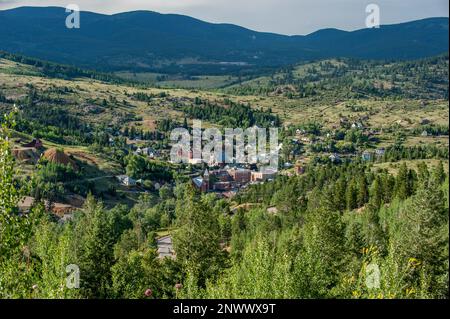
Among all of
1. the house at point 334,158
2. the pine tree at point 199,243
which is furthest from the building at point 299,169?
the pine tree at point 199,243

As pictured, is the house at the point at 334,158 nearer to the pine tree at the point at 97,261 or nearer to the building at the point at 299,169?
the building at the point at 299,169

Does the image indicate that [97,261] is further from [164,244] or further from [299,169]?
[299,169]

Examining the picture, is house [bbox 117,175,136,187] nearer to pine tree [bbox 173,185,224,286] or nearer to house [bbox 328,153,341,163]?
house [bbox 328,153,341,163]

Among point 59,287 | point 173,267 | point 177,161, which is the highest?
point 59,287

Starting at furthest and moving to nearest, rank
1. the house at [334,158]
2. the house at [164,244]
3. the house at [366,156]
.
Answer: the house at [334,158]
the house at [366,156]
the house at [164,244]

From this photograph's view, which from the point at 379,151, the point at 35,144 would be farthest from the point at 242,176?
the point at 35,144

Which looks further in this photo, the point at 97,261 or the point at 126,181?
the point at 126,181

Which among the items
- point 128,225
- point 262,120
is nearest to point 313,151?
point 262,120

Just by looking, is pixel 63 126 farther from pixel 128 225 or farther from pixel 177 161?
pixel 128 225

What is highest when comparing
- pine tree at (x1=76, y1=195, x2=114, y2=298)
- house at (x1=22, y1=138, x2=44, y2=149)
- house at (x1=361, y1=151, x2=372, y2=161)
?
pine tree at (x1=76, y1=195, x2=114, y2=298)

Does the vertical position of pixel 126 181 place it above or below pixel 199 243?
below

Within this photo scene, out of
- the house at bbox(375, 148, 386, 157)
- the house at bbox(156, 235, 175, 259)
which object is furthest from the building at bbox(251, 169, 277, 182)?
the house at bbox(156, 235, 175, 259)
